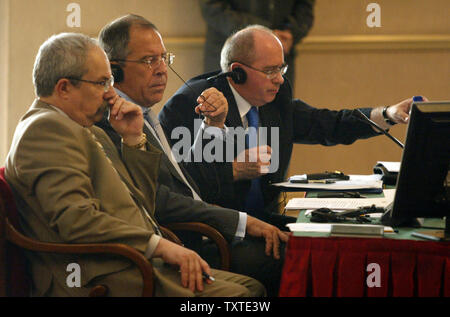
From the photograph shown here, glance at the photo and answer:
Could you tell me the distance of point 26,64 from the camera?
445 cm

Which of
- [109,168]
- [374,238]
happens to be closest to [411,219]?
[374,238]

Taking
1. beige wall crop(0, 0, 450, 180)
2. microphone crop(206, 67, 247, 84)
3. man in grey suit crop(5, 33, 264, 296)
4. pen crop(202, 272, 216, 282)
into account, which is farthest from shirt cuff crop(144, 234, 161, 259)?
beige wall crop(0, 0, 450, 180)

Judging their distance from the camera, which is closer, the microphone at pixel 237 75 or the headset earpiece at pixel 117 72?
the headset earpiece at pixel 117 72

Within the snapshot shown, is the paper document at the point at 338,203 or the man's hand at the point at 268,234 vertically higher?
the paper document at the point at 338,203

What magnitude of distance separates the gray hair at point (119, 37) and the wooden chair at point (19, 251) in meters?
0.73

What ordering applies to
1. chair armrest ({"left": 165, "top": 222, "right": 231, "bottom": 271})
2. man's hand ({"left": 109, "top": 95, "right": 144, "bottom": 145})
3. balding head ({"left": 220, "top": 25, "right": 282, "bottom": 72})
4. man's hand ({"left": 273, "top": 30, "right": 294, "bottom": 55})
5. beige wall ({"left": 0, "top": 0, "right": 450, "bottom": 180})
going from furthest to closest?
1. beige wall ({"left": 0, "top": 0, "right": 450, "bottom": 180})
2. man's hand ({"left": 273, "top": 30, "right": 294, "bottom": 55})
3. balding head ({"left": 220, "top": 25, "right": 282, "bottom": 72})
4. chair armrest ({"left": 165, "top": 222, "right": 231, "bottom": 271})
5. man's hand ({"left": 109, "top": 95, "right": 144, "bottom": 145})

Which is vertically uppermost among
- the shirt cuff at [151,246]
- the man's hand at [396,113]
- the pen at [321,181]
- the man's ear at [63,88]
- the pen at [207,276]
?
the man's ear at [63,88]

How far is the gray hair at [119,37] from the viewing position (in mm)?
2268

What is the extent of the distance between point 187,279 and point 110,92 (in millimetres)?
571

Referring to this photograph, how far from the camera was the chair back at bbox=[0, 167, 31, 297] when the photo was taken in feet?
5.29

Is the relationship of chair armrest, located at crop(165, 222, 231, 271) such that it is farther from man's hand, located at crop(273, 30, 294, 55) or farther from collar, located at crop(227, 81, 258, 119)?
man's hand, located at crop(273, 30, 294, 55)

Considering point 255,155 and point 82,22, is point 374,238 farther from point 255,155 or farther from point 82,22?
point 82,22

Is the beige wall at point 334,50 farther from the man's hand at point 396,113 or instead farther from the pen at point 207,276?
the pen at point 207,276

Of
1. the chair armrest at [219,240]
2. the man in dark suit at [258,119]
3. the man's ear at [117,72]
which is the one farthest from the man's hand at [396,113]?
the man's ear at [117,72]
